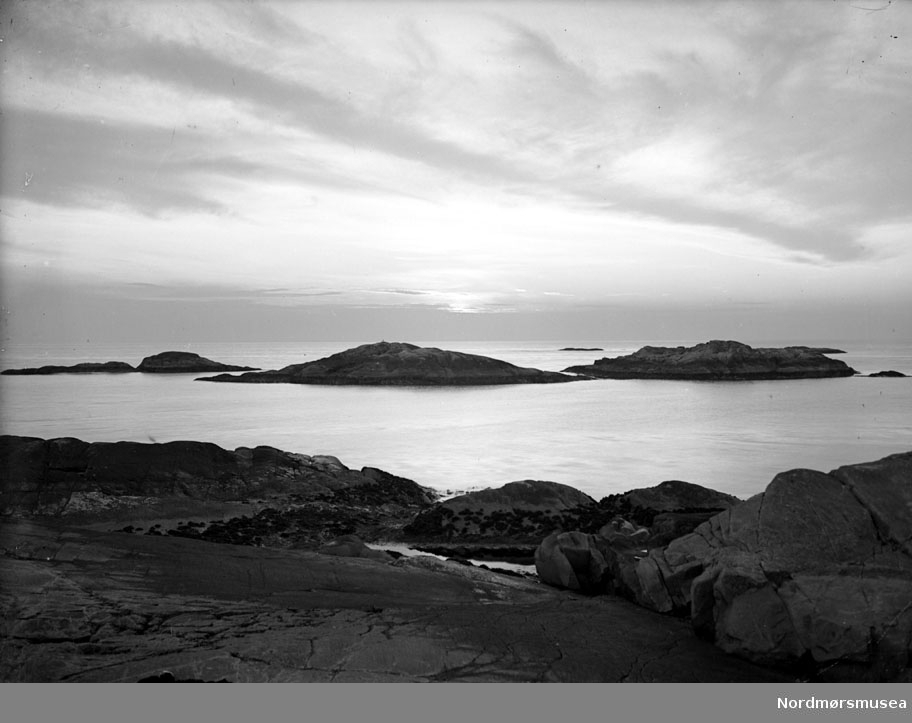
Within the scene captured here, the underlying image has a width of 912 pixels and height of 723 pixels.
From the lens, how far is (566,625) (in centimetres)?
795

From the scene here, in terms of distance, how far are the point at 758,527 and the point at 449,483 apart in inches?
669

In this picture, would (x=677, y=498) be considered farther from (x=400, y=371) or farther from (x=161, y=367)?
(x=161, y=367)

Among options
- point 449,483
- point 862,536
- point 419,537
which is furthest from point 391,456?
point 862,536

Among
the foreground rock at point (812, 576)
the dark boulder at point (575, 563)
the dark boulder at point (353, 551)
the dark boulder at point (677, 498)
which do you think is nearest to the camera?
the foreground rock at point (812, 576)

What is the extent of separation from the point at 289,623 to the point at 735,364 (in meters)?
96.1

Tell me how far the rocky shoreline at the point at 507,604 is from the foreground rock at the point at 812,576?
0.02 m

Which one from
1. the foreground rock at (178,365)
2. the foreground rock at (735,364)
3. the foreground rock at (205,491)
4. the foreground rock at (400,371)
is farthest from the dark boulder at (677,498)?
the foreground rock at (178,365)

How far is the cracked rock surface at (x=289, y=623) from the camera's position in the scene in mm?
5883

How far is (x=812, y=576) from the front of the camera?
7680mm

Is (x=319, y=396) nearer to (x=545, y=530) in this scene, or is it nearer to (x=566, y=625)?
(x=545, y=530)

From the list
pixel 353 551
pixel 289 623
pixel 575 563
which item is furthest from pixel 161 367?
pixel 289 623

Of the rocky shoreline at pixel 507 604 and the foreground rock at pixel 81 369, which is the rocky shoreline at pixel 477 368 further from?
the rocky shoreline at pixel 507 604

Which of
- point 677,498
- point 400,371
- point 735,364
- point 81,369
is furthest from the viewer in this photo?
point 81,369

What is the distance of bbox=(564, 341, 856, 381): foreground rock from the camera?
298ft
